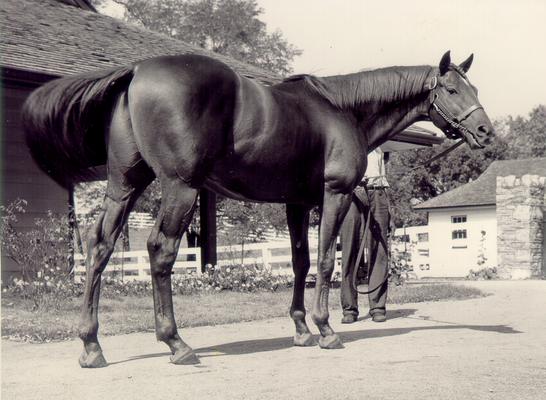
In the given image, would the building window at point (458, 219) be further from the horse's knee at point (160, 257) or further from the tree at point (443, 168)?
the horse's knee at point (160, 257)

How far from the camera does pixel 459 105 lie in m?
6.29

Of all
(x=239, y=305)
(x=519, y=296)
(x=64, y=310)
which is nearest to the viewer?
(x=64, y=310)

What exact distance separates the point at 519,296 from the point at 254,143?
7.99 metres

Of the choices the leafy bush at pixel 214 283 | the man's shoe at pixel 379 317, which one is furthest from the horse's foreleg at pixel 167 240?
the leafy bush at pixel 214 283

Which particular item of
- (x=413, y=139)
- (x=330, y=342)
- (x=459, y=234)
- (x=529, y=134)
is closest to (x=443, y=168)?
(x=529, y=134)

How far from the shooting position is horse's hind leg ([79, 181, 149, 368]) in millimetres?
4992

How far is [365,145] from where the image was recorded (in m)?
6.20

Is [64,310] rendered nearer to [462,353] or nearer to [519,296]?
[462,353]

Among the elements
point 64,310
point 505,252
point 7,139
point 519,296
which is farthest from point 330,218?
point 505,252

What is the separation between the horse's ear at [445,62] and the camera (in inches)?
245

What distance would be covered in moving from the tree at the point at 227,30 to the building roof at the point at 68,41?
2089 cm

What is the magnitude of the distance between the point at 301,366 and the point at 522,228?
65.9 ft

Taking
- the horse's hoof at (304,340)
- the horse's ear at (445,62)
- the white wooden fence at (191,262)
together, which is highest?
the horse's ear at (445,62)

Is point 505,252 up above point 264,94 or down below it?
below
